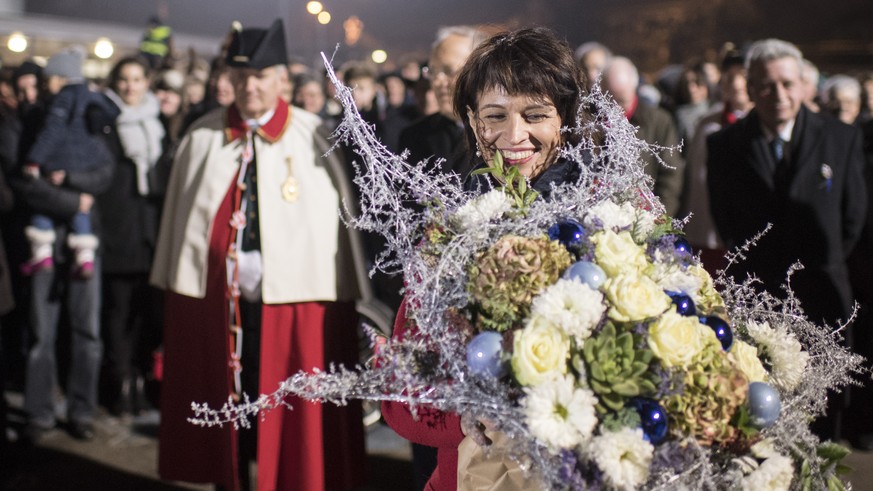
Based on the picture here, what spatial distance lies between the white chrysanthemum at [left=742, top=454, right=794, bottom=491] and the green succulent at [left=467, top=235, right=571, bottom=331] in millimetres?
497

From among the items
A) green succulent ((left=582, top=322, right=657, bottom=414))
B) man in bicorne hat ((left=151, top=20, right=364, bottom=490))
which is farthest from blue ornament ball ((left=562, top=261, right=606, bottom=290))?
man in bicorne hat ((left=151, top=20, right=364, bottom=490))

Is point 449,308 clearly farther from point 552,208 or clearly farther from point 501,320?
point 552,208

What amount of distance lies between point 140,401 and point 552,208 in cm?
483

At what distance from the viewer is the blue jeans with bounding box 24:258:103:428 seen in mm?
5328

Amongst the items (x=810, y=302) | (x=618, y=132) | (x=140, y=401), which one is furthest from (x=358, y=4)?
(x=618, y=132)

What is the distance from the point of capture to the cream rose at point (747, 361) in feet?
5.62

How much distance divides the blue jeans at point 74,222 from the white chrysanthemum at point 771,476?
4614 mm

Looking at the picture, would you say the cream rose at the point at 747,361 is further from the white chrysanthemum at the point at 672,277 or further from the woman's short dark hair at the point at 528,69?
the woman's short dark hair at the point at 528,69

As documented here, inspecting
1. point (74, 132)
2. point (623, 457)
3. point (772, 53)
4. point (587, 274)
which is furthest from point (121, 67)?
point (623, 457)

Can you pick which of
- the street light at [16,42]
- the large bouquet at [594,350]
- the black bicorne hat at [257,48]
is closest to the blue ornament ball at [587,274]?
the large bouquet at [594,350]

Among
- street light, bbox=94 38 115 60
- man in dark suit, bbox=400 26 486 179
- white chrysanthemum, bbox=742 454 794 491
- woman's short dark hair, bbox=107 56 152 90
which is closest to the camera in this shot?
white chrysanthemum, bbox=742 454 794 491

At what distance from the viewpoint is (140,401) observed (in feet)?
19.6

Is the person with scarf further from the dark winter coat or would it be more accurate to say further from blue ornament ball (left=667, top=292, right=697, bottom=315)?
blue ornament ball (left=667, top=292, right=697, bottom=315)

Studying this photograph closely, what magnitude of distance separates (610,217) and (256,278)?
2.61 m
